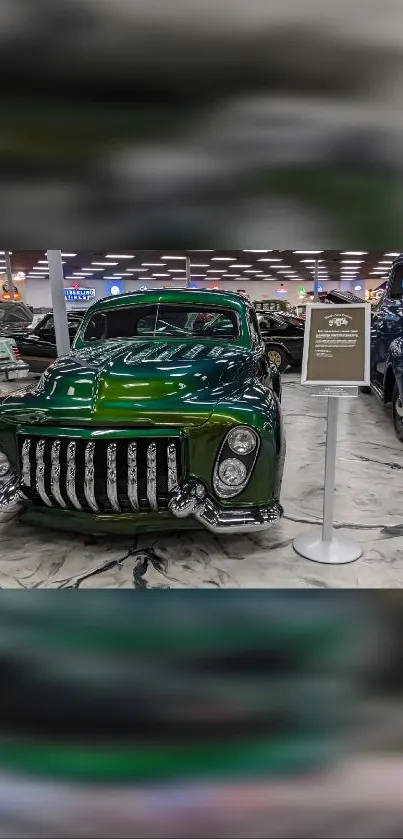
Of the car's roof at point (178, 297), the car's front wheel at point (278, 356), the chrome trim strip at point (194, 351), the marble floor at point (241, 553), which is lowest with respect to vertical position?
the marble floor at point (241, 553)

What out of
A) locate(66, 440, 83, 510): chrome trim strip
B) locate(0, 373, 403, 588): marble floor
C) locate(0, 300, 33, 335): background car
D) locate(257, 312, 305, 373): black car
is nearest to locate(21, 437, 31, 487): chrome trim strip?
locate(66, 440, 83, 510): chrome trim strip

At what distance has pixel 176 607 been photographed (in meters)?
0.40

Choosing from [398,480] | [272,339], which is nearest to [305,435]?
[398,480]

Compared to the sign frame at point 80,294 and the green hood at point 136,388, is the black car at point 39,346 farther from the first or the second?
the sign frame at point 80,294

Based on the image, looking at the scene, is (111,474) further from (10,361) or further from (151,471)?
(10,361)

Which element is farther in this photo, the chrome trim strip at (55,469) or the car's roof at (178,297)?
the car's roof at (178,297)

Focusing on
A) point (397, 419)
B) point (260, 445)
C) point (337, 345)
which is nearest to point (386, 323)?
point (397, 419)

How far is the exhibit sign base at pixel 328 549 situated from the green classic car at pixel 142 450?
0.30 m

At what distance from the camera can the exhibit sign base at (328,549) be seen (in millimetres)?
2240

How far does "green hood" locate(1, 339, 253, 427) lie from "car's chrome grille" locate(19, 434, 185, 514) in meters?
0.10

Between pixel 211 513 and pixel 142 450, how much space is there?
1.25 feet
